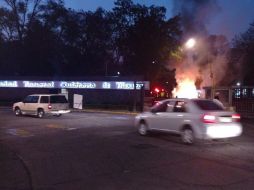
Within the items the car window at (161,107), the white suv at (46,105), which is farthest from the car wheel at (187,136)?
the white suv at (46,105)

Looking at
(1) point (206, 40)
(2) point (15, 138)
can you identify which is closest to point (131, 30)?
(1) point (206, 40)

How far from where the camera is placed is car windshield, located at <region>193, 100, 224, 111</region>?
15469 mm

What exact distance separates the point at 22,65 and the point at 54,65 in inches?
202

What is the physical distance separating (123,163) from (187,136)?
429 centimetres

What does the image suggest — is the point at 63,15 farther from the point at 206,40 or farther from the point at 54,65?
the point at 206,40

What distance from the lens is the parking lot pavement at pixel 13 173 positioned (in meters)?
9.34

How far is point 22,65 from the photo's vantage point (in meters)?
75.1

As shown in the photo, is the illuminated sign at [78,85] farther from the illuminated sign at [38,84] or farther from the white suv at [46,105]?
the white suv at [46,105]

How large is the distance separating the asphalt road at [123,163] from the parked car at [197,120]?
41 centimetres

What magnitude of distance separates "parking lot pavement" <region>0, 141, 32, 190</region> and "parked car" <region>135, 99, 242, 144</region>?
5.65 m

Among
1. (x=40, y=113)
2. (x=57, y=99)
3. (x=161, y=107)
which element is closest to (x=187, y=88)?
(x=57, y=99)

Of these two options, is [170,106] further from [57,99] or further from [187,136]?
[57,99]

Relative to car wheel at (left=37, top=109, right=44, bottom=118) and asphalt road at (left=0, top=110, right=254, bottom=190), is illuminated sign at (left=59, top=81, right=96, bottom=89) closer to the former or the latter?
car wheel at (left=37, top=109, right=44, bottom=118)

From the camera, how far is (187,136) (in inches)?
611
